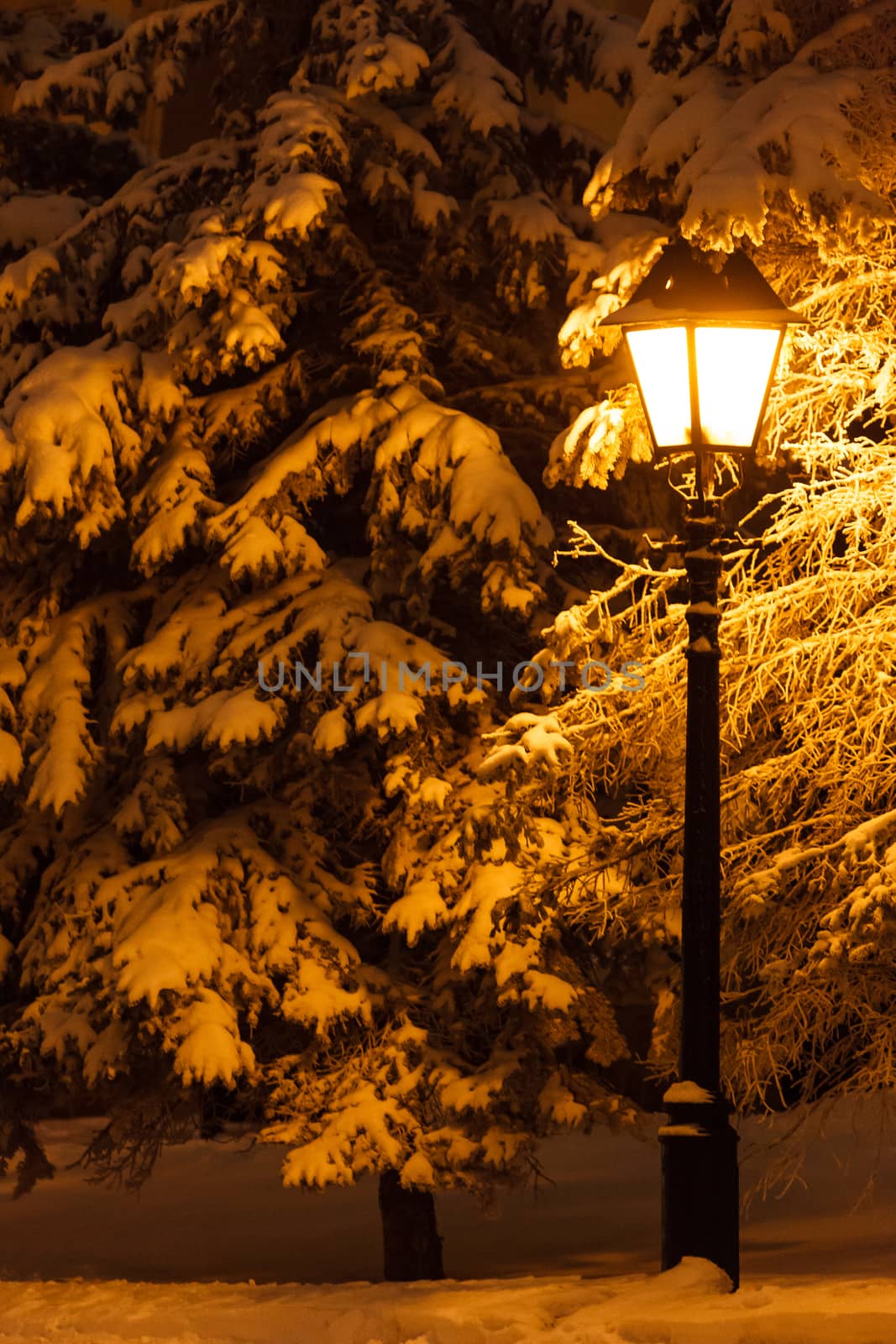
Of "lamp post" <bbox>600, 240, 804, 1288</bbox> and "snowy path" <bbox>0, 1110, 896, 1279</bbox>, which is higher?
"lamp post" <bbox>600, 240, 804, 1288</bbox>

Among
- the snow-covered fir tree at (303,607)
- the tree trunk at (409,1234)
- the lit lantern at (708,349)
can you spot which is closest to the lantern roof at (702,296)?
the lit lantern at (708,349)

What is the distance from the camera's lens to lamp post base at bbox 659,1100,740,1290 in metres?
6.14

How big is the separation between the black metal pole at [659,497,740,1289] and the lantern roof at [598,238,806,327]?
59cm

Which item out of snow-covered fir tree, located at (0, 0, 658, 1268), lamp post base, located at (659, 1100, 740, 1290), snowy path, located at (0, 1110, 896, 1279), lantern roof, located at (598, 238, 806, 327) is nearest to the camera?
lamp post base, located at (659, 1100, 740, 1290)

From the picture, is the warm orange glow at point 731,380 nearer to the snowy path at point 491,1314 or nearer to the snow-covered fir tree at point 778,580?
the snow-covered fir tree at point 778,580

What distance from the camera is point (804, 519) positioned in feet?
30.9

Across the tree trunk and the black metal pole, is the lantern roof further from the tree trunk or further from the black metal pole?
the tree trunk

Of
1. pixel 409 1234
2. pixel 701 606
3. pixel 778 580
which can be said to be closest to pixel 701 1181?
pixel 701 606

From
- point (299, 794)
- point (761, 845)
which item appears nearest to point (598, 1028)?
point (761, 845)

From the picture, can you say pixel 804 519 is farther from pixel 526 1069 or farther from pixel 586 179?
pixel 586 179

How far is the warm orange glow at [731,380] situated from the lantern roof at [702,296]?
0.05m

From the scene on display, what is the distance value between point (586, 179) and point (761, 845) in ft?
19.9

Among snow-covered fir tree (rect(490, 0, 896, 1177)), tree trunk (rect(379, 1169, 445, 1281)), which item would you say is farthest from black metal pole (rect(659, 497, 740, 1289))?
tree trunk (rect(379, 1169, 445, 1281))

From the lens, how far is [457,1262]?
16.0 metres
